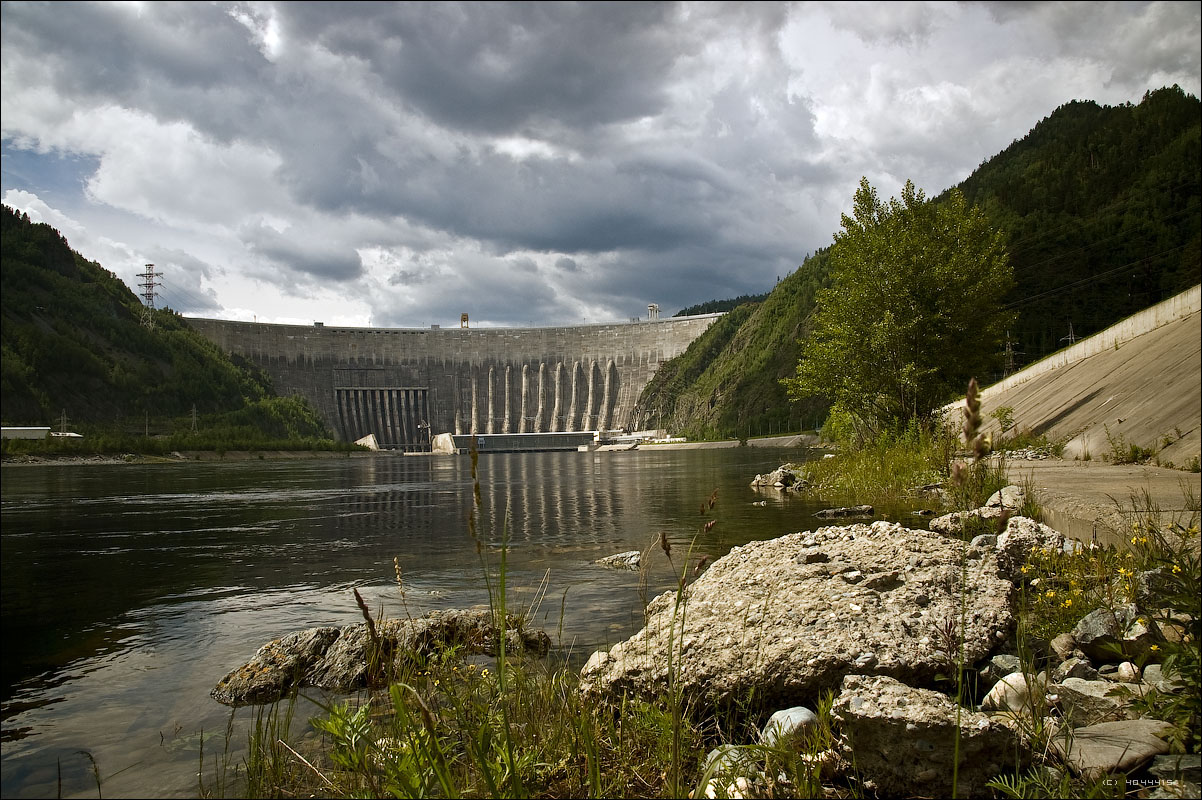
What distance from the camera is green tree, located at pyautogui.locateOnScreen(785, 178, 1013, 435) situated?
24.8 metres

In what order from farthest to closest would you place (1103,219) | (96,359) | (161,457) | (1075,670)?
(96,359), (1103,219), (161,457), (1075,670)

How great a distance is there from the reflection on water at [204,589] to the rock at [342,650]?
331mm

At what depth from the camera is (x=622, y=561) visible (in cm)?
1268

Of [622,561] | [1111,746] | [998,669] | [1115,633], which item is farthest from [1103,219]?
[1111,746]

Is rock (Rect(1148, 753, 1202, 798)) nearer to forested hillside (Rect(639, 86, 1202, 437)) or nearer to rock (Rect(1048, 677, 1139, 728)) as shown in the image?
rock (Rect(1048, 677, 1139, 728))

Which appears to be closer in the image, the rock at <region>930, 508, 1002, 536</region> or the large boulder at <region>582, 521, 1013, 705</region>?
the large boulder at <region>582, 521, 1013, 705</region>

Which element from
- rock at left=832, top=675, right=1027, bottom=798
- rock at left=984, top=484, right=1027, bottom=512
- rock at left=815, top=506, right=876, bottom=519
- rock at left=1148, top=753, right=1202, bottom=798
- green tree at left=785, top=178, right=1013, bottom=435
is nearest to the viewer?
rock at left=1148, top=753, right=1202, bottom=798

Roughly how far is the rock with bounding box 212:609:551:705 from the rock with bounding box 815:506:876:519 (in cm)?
1088

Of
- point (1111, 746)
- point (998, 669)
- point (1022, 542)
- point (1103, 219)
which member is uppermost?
point (1103, 219)

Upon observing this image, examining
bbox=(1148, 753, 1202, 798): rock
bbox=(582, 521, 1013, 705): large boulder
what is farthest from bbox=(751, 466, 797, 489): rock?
bbox=(1148, 753, 1202, 798): rock

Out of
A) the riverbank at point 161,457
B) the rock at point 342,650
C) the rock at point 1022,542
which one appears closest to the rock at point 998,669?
the rock at point 1022,542

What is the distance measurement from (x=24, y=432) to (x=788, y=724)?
11064 centimetres

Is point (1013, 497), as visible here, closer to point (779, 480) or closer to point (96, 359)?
point (779, 480)

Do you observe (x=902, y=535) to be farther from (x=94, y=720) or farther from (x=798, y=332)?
(x=798, y=332)
